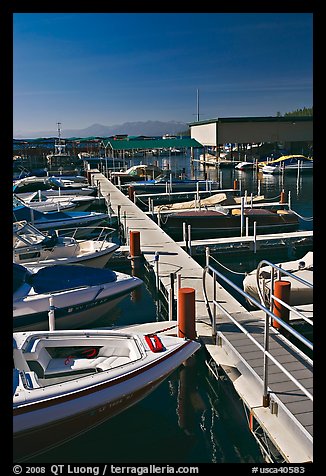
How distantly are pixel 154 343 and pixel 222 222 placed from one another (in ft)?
42.0

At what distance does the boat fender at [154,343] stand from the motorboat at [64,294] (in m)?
2.38

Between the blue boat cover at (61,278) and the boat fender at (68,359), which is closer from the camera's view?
the boat fender at (68,359)

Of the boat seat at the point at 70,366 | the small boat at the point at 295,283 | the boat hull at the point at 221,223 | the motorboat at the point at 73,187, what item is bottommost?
the boat seat at the point at 70,366

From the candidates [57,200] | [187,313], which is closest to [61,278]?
[187,313]

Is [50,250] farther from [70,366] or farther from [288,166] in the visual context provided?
[288,166]

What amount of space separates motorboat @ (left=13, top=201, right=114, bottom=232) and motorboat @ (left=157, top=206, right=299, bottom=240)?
3216 millimetres

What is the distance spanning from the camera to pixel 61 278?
32.5 ft

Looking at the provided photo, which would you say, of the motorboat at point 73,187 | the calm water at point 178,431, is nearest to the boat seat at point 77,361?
the calm water at point 178,431

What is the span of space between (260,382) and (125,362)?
2.00 m

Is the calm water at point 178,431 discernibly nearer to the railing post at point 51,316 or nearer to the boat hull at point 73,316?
the railing post at point 51,316

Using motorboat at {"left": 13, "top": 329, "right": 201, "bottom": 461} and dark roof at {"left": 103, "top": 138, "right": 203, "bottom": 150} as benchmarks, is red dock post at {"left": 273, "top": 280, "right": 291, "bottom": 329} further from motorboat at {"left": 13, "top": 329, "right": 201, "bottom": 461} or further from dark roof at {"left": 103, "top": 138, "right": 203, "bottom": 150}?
dark roof at {"left": 103, "top": 138, "right": 203, "bottom": 150}

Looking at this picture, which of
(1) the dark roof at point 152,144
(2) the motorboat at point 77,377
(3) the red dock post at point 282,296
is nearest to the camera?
(2) the motorboat at point 77,377

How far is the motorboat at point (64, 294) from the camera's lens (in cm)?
916
